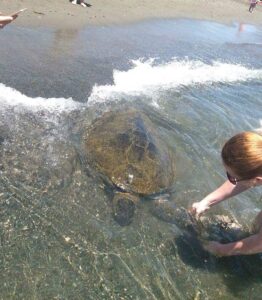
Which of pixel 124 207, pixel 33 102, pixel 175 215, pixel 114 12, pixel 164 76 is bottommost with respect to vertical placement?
pixel 164 76

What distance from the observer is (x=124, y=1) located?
1406 centimetres

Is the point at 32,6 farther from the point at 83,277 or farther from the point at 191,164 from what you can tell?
the point at 83,277

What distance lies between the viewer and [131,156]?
466 centimetres

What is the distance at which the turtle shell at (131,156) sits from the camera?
4496 mm

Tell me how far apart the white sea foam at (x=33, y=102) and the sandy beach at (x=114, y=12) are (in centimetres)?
386

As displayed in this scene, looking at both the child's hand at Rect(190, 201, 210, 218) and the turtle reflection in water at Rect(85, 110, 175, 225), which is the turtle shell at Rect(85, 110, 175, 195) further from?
the child's hand at Rect(190, 201, 210, 218)

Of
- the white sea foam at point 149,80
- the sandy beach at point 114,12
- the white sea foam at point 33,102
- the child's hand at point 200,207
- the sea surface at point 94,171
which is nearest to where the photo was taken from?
the sea surface at point 94,171

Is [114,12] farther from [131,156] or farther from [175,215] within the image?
[175,215]

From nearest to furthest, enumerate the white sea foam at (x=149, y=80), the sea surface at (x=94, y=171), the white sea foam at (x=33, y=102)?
the sea surface at (x=94, y=171), the white sea foam at (x=33, y=102), the white sea foam at (x=149, y=80)

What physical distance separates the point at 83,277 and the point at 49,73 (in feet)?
15.5

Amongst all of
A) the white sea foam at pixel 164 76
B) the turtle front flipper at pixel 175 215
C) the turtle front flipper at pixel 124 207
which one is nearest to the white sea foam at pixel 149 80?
the white sea foam at pixel 164 76

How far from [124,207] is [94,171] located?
673 millimetres

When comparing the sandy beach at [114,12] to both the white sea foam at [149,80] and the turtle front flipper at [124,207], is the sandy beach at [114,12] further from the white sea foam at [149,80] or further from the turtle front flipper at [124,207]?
the turtle front flipper at [124,207]

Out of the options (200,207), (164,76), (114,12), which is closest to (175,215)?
(200,207)
